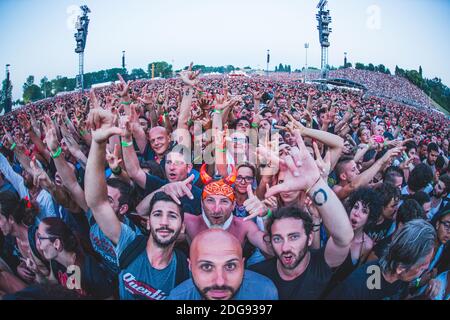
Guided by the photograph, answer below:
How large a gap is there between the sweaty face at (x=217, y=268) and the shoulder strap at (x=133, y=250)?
1.32 ft

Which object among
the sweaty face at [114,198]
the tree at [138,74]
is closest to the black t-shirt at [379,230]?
the sweaty face at [114,198]

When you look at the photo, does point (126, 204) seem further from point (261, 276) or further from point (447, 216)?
point (447, 216)

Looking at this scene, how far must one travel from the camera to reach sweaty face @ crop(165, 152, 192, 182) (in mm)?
3084

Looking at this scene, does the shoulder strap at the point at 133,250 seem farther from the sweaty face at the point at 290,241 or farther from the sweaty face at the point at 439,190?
the sweaty face at the point at 439,190

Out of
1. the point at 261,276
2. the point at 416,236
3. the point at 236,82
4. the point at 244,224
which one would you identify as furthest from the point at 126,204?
the point at 416,236

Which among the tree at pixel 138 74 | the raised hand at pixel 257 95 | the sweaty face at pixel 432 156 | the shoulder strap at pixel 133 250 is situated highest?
the tree at pixel 138 74

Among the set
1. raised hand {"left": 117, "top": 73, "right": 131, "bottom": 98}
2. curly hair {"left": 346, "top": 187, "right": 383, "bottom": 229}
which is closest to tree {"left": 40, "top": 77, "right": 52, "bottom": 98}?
raised hand {"left": 117, "top": 73, "right": 131, "bottom": 98}

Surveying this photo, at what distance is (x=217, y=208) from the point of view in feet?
9.43

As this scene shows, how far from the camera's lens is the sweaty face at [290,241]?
2742 mm

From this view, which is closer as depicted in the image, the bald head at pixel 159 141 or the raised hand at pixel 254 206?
the raised hand at pixel 254 206

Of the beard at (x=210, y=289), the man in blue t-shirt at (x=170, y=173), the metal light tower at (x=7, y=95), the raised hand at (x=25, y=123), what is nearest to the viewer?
the beard at (x=210, y=289)

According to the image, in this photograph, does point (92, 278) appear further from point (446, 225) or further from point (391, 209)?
point (446, 225)

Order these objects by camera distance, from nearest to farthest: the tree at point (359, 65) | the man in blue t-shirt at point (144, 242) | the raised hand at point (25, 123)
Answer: the man in blue t-shirt at point (144, 242), the raised hand at point (25, 123), the tree at point (359, 65)

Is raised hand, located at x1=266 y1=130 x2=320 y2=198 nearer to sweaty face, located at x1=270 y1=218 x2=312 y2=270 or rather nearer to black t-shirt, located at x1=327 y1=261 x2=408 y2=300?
sweaty face, located at x1=270 y1=218 x2=312 y2=270
